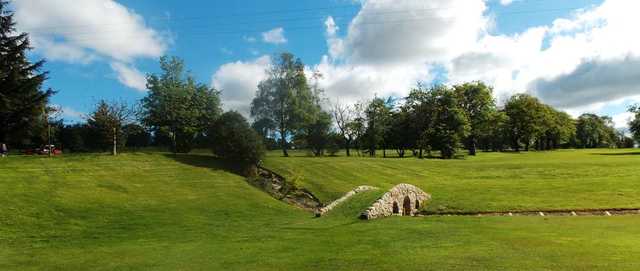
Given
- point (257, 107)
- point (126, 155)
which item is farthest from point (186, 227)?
point (257, 107)

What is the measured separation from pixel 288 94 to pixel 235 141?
24689 millimetres

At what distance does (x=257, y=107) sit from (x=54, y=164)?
118 feet

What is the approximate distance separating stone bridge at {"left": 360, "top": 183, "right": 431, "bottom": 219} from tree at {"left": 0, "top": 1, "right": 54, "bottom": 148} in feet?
115

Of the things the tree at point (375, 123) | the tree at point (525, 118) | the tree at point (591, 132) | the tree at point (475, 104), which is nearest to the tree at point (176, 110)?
the tree at point (375, 123)

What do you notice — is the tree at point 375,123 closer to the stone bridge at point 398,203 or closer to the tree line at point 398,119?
the tree line at point 398,119

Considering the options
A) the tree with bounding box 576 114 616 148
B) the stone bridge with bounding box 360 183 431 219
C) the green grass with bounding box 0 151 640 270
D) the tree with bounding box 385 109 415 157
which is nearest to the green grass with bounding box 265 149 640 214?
the green grass with bounding box 0 151 640 270

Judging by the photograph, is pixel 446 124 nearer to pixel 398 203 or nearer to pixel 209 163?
pixel 209 163

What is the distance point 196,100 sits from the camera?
48.3 m

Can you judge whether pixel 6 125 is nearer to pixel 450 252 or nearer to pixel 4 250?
pixel 4 250

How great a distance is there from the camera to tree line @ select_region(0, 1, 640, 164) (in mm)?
38406

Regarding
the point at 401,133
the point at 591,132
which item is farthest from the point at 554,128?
the point at 401,133

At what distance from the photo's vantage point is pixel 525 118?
9156 cm

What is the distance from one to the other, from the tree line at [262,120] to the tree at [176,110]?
0.36 feet

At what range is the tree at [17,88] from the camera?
38250 mm
